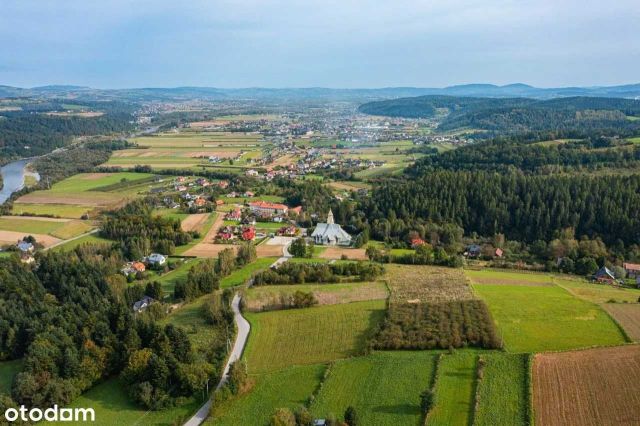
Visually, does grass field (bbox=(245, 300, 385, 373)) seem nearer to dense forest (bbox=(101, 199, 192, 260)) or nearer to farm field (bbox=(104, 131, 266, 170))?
dense forest (bbox=(101, 199, 192, 260))

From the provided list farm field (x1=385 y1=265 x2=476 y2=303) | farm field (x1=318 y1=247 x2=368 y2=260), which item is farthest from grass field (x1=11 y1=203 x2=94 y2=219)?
farm field (x1=385 y1=265 x2=476 y2=303)

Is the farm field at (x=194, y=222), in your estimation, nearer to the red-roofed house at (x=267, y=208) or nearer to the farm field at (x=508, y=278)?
the red-roofed house at (x=267, y=208)

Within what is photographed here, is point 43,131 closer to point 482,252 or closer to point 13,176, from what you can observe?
point 13,176

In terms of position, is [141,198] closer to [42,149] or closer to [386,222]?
[386,222]

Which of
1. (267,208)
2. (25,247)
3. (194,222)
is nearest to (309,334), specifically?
(194,222)

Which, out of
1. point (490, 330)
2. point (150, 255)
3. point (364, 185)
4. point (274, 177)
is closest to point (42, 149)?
point (274, 177)

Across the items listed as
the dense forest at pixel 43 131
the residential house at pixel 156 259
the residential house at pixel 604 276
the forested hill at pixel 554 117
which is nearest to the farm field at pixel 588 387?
the residential house at pixel 604 276

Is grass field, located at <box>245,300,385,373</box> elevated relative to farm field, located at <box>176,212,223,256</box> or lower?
elevated
